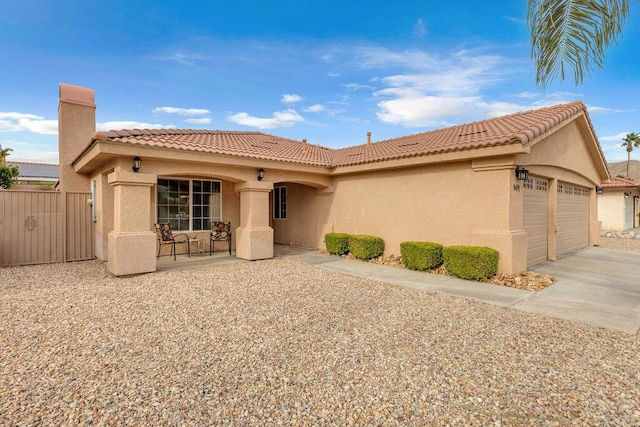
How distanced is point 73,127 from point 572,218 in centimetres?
2028

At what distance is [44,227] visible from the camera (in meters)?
10.4

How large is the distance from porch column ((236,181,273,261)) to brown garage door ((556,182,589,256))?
Result: 10.5 metres

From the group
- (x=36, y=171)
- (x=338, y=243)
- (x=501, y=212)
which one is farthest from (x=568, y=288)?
(x=36, y=171)

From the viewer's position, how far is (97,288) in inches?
286

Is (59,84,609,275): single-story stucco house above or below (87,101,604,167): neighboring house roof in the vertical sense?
below

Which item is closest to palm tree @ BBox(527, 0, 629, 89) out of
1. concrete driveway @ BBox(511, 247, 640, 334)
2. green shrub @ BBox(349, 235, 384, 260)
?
concrete driveway @ BBox(511, 247, 640, 334)

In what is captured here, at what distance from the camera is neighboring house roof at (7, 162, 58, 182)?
3469cm

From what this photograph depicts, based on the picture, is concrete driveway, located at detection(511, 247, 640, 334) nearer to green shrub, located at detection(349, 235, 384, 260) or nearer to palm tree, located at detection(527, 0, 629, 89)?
palm tree, located at detection(527, 0, 629, 89)

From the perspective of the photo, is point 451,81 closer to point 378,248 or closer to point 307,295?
point 378,248

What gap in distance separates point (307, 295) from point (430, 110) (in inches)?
806

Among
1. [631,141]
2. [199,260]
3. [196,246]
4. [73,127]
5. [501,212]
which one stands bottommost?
[199,260]

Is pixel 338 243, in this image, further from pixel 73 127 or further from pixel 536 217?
pixel 73 127

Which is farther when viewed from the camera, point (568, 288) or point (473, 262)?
point (473, 262)

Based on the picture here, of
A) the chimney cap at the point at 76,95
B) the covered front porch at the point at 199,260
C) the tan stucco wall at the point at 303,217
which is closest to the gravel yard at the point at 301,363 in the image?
the covered front porch at the point at 199,260
